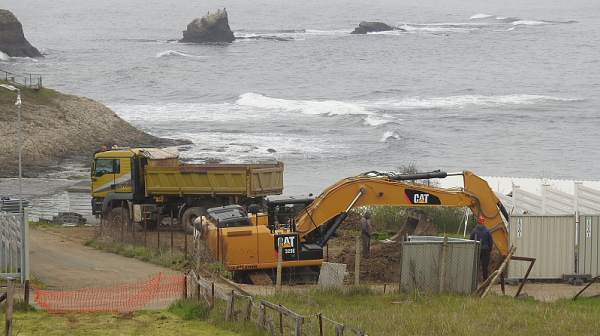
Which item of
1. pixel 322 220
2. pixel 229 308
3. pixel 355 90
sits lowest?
pixel 229 308

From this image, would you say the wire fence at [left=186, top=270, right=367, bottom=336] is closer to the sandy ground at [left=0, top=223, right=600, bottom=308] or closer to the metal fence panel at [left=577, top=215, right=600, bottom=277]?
the sandy ground at [left=0, top=223, right=600, bottom=308]

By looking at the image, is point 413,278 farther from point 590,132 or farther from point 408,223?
point 590,132

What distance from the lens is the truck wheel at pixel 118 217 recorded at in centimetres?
2647

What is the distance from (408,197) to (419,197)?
0.84 ft

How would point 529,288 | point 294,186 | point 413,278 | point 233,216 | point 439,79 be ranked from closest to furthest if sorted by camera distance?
point 413,278 < point 529,288 < point 233,216 < point 294,186 < point 439,79

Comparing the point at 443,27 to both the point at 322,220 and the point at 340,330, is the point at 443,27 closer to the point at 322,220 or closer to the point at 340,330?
the point at 322,220

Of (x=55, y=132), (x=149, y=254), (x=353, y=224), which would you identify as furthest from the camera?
(x=55, y=132)

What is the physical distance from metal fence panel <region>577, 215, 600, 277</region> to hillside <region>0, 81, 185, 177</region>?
29.9 metres

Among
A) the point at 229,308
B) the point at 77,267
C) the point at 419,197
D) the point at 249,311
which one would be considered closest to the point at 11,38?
the point at 77,267

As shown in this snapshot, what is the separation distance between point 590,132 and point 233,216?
167 ft

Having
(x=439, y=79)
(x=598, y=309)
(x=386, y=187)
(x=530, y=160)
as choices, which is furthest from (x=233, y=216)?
(x=439, y=79)

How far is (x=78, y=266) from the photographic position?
834 inches

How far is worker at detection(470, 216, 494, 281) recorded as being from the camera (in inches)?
735

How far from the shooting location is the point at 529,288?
18.8m
